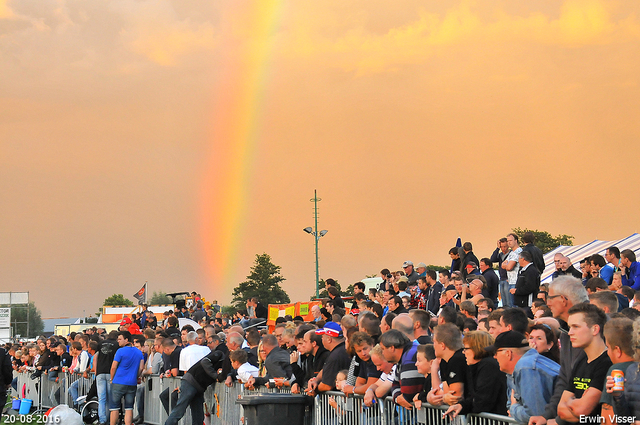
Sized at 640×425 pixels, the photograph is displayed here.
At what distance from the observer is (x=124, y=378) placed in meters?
13.8

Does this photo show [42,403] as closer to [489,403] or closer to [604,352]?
[489,403]

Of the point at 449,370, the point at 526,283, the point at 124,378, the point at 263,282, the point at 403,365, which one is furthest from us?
the point at 263,282

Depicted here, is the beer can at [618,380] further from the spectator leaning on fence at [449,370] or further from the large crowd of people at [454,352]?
the spectator leaning on fence at [449,370]

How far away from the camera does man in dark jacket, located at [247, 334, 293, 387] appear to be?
989 centimetres

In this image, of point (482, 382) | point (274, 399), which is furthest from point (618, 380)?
point (274, 399)

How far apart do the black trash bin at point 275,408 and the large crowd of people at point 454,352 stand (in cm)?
29

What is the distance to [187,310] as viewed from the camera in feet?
85.4

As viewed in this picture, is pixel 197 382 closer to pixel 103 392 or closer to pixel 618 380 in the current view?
pixel 103 392

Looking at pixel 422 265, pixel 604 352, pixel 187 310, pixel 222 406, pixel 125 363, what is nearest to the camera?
pixel 604 352

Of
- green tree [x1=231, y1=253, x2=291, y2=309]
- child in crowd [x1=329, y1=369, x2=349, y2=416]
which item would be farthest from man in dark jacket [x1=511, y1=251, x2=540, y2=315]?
green tree [x1=231, y1=253, x2=291, y2=309]

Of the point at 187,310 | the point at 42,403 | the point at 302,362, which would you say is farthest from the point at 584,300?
the point at 187,310

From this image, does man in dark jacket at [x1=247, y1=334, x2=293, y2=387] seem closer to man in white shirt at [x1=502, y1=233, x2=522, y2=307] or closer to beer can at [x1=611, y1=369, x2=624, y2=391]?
man in white shirt at [x1=502, y1=233, x2=522, y2=307]

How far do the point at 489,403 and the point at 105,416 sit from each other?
10.8 metres

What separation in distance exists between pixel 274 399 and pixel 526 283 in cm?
571
